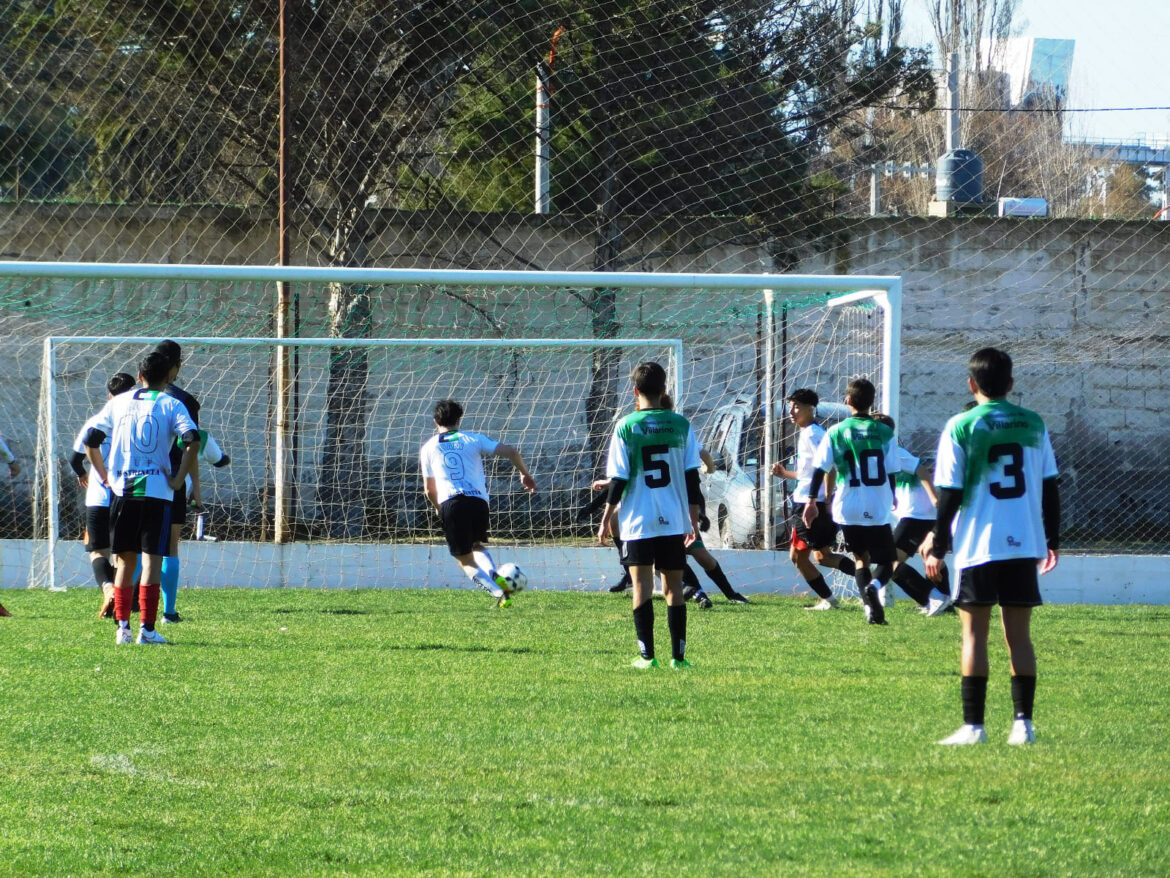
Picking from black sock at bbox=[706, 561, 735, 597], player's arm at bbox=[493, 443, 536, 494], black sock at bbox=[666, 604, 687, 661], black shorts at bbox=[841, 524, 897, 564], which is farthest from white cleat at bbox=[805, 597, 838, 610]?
black sock at bbox=[666, 604, 687, 661]

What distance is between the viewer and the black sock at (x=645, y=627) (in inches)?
321

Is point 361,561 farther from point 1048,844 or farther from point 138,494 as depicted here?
point 1048,844

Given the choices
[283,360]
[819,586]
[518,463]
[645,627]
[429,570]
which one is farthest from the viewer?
[283,360]

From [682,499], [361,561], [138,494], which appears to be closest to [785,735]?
[682,499]

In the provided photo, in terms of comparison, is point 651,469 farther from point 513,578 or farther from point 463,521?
point 463,521

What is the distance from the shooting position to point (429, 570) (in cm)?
1429

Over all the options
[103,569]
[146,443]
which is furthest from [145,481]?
[103,569]

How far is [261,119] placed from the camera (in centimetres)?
1470

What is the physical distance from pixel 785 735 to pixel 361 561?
28.9ft

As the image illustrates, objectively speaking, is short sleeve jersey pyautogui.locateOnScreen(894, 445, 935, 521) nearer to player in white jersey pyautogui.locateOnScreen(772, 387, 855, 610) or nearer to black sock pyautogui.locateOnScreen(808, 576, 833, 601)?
player in white jersey pyautogui.locateOnScreen(772, 387, 855, 610)

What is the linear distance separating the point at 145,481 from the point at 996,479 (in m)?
5.39

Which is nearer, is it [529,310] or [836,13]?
[836,13]

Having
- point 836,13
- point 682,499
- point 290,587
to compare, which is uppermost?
point 836,13

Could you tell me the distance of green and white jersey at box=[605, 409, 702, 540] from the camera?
315 inches
